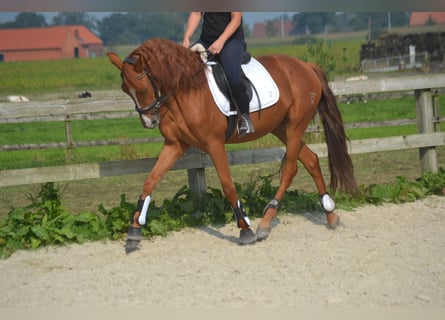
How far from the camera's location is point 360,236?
5.44 m

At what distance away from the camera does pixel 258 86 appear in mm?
5523

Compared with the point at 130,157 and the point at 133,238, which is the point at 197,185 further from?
the point at 130,157

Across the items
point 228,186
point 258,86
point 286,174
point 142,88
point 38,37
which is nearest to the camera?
point 142,88

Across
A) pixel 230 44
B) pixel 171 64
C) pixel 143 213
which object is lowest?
pixel 143 213

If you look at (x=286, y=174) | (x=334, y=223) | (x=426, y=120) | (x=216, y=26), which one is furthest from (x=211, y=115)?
(x=426, y=120)

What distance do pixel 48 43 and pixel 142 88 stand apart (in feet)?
169

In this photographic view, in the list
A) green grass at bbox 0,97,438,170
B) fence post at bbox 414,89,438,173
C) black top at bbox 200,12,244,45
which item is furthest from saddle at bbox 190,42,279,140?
green grass at bbox 0,97,438,170

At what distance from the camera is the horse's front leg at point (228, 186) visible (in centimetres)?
525

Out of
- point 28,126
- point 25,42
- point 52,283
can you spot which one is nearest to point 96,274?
point 52,283

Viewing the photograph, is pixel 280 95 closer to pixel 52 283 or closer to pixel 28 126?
pixel 52 283

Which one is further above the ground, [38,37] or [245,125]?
[245,125]

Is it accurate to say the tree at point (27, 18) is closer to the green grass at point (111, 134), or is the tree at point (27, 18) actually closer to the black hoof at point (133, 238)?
the black hoof at point (133, 238)

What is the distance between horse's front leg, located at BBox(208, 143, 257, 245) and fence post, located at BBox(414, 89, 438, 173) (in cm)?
314

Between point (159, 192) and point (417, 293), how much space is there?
5248 millimetres
